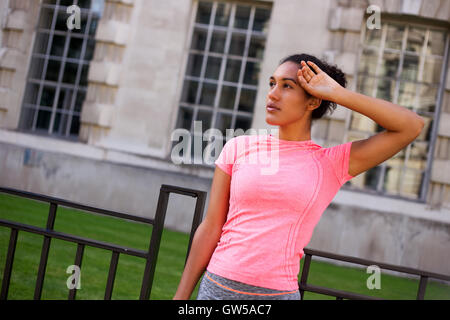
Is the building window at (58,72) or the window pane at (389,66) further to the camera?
the building window at (58,72)

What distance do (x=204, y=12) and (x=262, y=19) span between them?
3.58 ft

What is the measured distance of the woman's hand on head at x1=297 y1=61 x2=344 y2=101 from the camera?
1681mm

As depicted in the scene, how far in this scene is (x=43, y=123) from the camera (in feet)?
31.0

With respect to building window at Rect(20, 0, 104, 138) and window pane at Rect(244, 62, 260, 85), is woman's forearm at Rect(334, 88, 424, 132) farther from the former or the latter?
building window at Rect(20, 0, 104, 138)

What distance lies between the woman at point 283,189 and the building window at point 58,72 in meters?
8.02

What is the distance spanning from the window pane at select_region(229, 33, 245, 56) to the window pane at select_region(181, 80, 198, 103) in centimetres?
92

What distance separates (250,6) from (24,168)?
5.13 meters

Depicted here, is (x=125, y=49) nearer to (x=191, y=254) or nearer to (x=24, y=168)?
(x=24, y=168)

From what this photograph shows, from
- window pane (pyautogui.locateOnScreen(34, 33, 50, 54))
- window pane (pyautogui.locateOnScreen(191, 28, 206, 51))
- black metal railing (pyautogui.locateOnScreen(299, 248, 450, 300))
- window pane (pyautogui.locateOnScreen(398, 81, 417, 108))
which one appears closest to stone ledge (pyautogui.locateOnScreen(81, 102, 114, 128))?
window pane (pyautogui.locateOnScreen(34, 33, 50, 54))

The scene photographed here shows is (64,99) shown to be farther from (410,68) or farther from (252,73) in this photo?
(410,68)

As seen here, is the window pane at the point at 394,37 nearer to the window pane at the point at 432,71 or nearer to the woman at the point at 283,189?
the window pane at the point at 432,71

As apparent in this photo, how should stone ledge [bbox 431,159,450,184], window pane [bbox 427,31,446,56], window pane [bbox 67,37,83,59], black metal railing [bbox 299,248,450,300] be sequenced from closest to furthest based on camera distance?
black metal railing [bbox 299,248,450,300] < stone ledge [bbox 431,159,450,184] < window pane [bbox 427,31,446,56] < window pane [bbox 67,37,83,59]

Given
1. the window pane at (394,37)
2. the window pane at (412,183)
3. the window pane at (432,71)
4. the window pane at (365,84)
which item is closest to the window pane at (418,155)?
the window pane at (412,183)

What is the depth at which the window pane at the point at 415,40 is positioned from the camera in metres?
8.12
